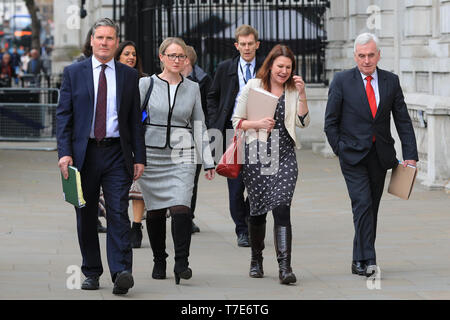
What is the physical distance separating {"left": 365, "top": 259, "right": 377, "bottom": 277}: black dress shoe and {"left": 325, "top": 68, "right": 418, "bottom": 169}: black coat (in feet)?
2.25

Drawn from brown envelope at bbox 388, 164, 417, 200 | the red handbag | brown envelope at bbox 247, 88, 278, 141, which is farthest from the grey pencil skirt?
brown envelope at bbox 388, 164, 417, 200

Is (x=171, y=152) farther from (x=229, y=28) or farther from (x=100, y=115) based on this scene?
(x=229, y=28)

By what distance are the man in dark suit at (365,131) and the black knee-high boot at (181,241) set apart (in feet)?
4.09

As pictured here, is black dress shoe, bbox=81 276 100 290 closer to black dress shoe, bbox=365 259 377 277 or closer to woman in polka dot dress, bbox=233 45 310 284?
woman in polka dot dress, bbox=233 45 310 284

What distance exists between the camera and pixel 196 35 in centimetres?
2027

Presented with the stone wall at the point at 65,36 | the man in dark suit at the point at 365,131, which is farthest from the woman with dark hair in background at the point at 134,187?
the stone wall at the point at 65,36

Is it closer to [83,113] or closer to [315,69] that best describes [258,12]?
[315,69]

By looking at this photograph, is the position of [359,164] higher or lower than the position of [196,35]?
lower

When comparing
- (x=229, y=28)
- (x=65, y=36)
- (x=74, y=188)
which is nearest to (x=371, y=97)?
(x=74, y=188)

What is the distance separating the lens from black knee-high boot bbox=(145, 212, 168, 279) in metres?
8.22

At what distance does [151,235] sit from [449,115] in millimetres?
6356

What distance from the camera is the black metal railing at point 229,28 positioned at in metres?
19.9

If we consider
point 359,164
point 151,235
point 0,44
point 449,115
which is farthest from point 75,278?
point 0,44
